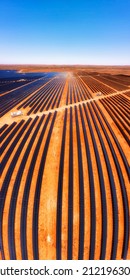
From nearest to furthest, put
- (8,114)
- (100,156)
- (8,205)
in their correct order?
(8,205), (100,156), (8,114)

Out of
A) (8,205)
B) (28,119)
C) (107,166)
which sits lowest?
(8,205)
